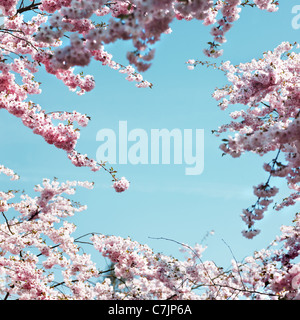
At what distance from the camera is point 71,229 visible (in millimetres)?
8875

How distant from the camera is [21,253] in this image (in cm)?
786

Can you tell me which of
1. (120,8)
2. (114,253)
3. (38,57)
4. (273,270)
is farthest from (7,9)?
(273,270)

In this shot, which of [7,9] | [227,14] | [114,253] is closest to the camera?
[7,9]

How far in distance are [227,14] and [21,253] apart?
21.9 ft

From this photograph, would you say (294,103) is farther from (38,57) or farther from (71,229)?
(71,229)

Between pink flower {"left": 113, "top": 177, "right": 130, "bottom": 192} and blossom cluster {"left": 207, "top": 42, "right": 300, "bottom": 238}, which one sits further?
pink flower {"left": 113, "top": 177, "right": 130, "bottom": 192}

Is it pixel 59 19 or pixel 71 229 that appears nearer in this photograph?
pixel 59 19

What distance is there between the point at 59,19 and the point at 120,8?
1.89 metres

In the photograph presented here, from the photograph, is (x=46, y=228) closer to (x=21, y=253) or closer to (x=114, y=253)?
(x=21, y=253)

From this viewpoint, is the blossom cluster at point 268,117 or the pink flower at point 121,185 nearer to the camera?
the blossom cluster at point 268,117
